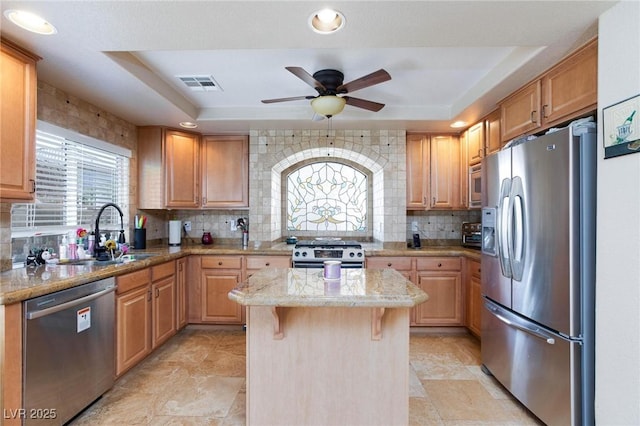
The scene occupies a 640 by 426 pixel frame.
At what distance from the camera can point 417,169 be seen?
3.85 m

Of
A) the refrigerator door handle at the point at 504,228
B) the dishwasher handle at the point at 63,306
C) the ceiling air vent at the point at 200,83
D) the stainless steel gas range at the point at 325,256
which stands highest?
the ceiling air vent at the point at 200,83

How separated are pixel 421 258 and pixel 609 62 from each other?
2.27 metres

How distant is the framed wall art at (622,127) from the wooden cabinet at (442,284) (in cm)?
204

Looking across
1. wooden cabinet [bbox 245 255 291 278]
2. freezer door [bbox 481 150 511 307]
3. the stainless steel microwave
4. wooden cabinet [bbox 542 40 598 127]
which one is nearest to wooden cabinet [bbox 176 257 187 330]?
wooden cabinet [bbox 245 255 291 278]

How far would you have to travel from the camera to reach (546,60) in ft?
6.70

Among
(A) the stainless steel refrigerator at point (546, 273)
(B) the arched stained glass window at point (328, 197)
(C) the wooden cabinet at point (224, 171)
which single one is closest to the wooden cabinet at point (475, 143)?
(A) the stainless steel refrigerator at point (546, 273)

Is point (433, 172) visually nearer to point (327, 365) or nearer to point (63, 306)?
point (327, 365)

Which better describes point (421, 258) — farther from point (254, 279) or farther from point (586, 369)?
point (254, 279)

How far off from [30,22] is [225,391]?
2.58 meters

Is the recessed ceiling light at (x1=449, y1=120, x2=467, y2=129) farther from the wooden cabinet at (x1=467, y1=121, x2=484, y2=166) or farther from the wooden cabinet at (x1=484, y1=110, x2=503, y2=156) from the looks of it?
the wooden cabinet at (x1=484, y1=110, x2=503, y2=156)

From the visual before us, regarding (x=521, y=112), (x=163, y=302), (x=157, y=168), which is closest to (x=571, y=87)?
(x=521, y=112)

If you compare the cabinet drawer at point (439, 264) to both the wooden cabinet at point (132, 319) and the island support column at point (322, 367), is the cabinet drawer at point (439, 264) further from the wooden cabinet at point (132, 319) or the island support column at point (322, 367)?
the wooden cabinet at point (132, 319)

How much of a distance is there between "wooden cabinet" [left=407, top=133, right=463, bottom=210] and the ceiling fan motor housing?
164cm

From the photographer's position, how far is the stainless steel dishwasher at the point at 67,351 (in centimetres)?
168
